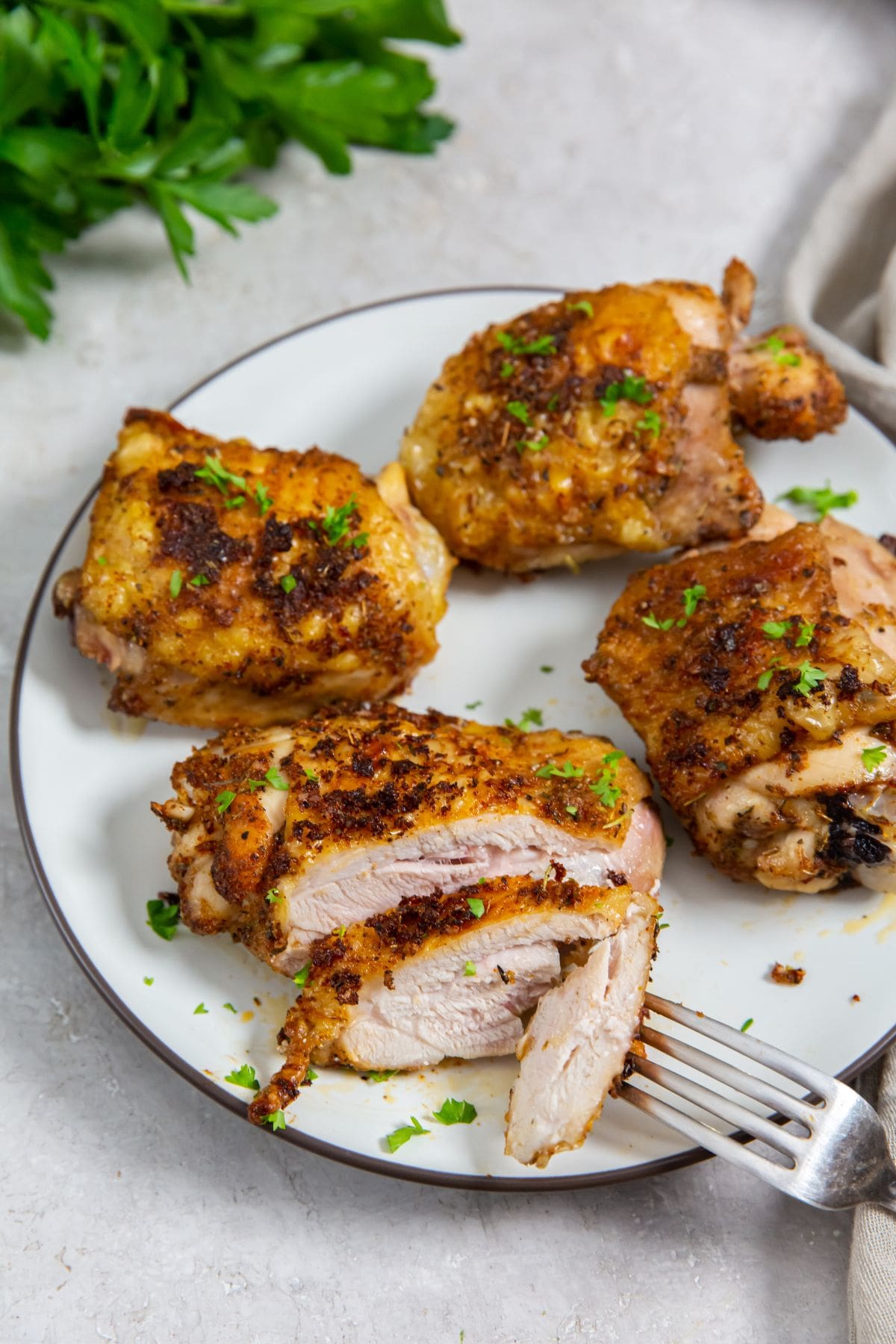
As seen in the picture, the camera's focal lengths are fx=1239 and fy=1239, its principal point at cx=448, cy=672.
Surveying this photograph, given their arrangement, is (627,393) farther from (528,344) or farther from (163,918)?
(163,918)

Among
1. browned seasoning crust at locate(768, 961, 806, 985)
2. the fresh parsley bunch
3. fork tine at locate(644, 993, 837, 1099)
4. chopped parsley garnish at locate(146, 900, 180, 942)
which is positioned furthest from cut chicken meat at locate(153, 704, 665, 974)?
the fresh parsley bunch

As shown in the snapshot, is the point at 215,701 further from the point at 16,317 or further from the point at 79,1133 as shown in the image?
the point at 16,317

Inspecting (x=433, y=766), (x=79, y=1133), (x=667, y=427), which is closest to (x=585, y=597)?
(x=667, y=427)

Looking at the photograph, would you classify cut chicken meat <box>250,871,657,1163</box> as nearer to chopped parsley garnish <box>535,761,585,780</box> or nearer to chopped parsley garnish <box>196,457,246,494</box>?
chopped parsley garnish <box>535,761,585,780</box>

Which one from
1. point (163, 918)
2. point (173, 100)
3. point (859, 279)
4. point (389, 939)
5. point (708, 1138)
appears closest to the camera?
point (708, 1138)

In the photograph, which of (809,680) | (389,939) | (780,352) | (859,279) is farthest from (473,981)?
(859,279)

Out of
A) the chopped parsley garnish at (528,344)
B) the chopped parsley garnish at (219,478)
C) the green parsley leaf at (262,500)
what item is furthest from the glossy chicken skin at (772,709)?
the chopped parsley garnish at (219,478)
